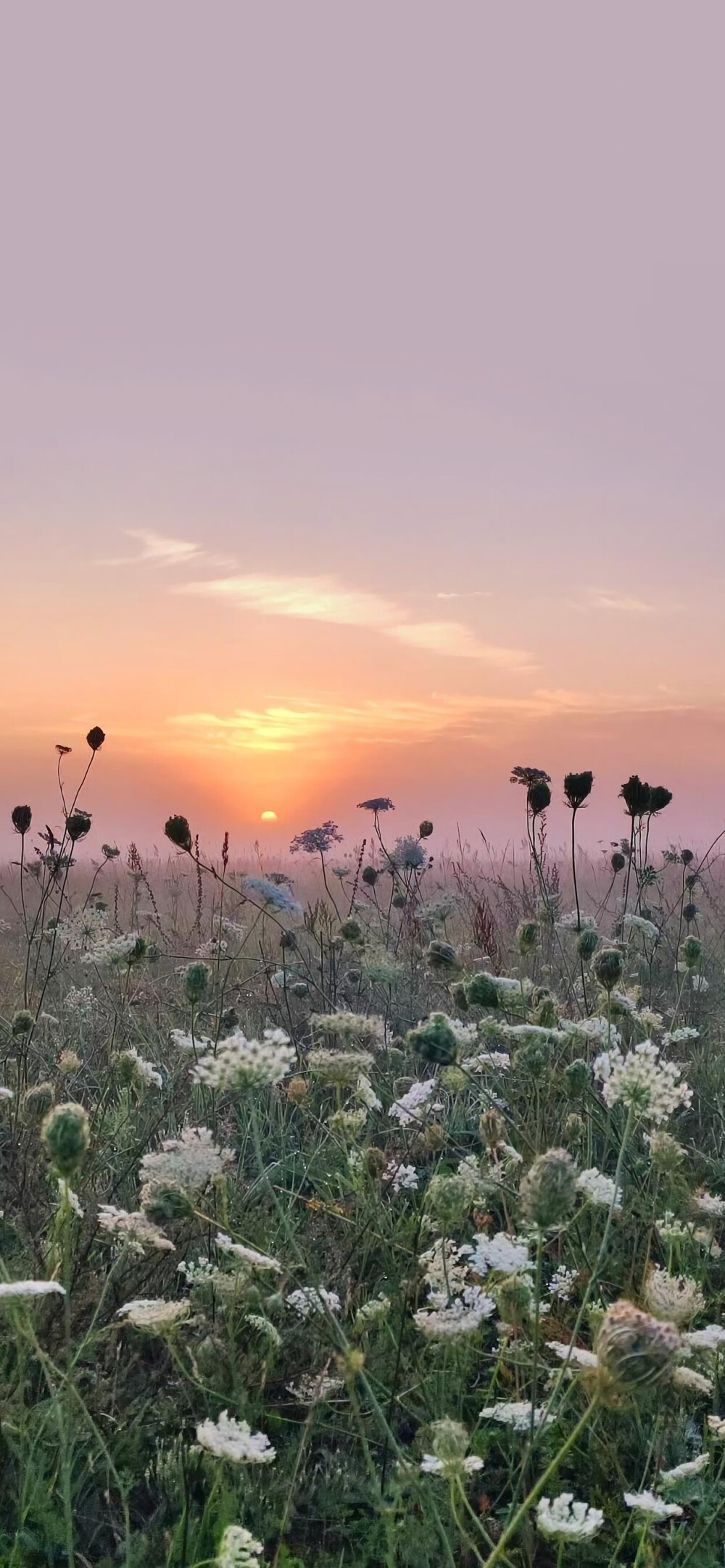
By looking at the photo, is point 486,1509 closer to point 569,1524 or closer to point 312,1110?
point 569,1524

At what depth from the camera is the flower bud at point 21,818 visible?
5.67 metres

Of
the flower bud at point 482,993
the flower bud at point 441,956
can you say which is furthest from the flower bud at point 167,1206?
the flower bud at point 441,956

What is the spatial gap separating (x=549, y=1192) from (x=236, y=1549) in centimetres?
73

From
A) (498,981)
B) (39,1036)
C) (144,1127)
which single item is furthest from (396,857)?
(498,981)

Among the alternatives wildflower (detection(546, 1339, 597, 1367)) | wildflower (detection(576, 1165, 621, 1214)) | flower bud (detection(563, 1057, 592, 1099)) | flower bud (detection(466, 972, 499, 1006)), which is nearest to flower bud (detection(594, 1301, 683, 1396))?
wildflower (detection(546, 1339, 597, 1367))

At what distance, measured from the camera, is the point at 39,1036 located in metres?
6.30

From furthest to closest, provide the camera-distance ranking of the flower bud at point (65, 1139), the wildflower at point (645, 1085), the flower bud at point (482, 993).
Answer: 1. the flower bud at point (482, 993)
2. the wildflower at point (645, 1085)
3. the flower bud at point (65, 1139)

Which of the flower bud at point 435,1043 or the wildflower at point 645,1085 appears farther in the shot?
the wildflower at point 645,1085

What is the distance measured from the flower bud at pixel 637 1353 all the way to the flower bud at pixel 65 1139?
94 cm

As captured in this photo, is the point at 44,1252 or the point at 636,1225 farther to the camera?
the point at 636,1225

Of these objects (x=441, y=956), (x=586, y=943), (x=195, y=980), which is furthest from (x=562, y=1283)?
(x=586, y=943)

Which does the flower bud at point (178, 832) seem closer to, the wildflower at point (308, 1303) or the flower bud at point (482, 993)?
the flower bud at point (482, 993)

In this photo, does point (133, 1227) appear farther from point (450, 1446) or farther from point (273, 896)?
point (273, 896)

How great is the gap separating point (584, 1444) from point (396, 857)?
5.07 meters
